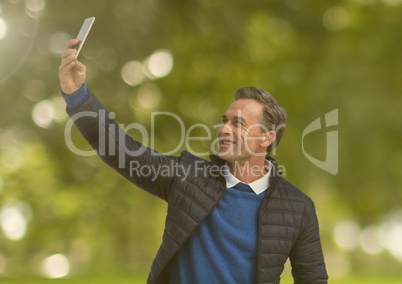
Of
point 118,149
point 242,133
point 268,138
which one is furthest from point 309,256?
point 118,149

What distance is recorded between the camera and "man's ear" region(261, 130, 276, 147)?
11.8ft

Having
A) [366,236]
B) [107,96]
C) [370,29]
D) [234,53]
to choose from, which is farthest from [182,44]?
[366,236]

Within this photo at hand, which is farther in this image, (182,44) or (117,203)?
(117,203)

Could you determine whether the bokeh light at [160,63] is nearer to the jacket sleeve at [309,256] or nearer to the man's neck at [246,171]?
the man's neck at [246,171]

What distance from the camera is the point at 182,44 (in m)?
10.5

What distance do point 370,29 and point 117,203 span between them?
20.7ft

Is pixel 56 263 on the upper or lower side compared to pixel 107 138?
upper

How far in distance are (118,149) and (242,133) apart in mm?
699

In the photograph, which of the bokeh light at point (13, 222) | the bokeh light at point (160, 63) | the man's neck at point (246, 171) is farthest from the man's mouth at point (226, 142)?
the bokeh light at point (13, 222)

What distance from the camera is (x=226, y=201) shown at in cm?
350

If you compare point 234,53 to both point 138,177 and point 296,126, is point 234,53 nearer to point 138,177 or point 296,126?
point 296,126

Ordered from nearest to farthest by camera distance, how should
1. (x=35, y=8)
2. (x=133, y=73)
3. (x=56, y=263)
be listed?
(x=35, y=8), (x=133, y=73), (x=56, y=263)

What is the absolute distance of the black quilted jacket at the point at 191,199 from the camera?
333cm

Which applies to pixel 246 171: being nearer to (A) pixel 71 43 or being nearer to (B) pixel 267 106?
(B) pixel 267 106
